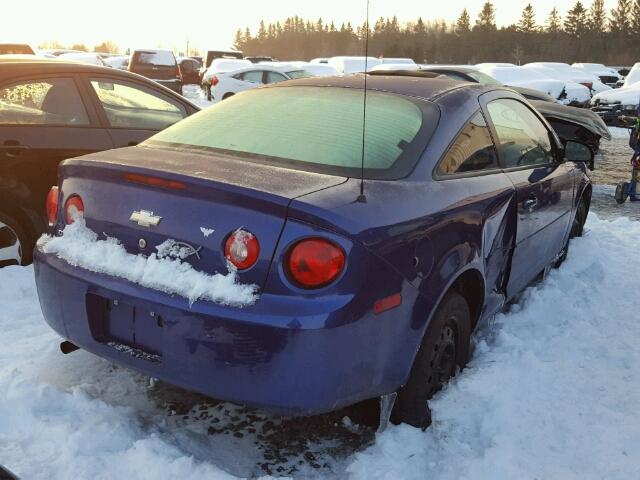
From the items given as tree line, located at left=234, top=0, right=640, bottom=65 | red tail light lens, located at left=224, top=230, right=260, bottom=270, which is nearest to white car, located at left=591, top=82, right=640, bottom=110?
red tail light lens, located at left=224, top=230, right=260, bottom=270

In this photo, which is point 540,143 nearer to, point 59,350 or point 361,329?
point 361,329

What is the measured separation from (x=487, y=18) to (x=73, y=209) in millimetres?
93916

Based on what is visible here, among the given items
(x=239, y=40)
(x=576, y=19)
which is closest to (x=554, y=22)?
(x=576, y=19)

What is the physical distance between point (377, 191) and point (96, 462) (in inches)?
57.5

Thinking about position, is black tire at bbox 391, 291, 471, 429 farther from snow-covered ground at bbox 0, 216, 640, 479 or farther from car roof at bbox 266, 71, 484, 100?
car roof at bbox 266, 71, 484, 100

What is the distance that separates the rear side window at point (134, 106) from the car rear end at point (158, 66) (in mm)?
18391

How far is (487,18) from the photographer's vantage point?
88562 millimetres

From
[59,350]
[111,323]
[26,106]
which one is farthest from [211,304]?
[26,106]

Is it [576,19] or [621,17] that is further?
[576,19]

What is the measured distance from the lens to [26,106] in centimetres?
461

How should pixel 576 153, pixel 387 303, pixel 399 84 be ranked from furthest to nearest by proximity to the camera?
pixel 576 153 < pixel 399 84 < pixel 387 303

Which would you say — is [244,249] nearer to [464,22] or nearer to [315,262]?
[315,262]

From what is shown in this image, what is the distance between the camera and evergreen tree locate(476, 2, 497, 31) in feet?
282

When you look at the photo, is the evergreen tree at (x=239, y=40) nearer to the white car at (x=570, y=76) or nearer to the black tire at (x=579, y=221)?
the white car at (x=570, y=76)
